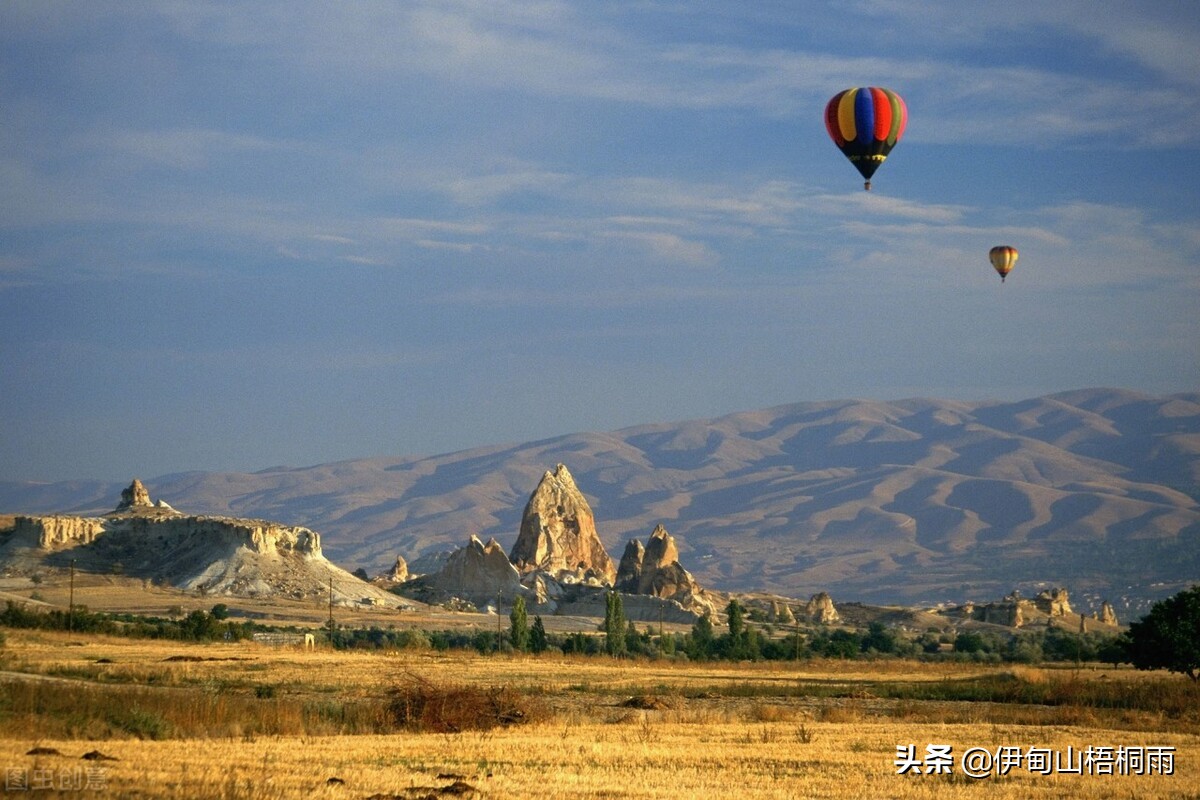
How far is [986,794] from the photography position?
23.2m

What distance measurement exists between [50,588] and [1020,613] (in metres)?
85.2

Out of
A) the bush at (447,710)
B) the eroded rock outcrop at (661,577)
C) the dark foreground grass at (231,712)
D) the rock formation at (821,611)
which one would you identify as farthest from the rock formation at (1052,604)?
the bush at (447,710)

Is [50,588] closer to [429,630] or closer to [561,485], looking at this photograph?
[429,630]

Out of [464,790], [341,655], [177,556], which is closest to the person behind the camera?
[464,790]

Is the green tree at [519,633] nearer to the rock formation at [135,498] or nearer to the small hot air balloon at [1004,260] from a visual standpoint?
the small hot air balloon at [1004,260]

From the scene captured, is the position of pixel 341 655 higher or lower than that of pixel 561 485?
lower

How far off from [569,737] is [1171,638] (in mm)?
30076

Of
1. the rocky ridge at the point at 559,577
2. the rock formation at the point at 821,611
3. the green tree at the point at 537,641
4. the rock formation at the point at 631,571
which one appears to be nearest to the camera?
the green tree at the point at 537,641

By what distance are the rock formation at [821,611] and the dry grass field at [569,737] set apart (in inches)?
3873

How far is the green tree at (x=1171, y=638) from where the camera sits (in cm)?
5144

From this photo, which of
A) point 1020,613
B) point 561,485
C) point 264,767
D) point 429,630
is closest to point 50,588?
point 429,630

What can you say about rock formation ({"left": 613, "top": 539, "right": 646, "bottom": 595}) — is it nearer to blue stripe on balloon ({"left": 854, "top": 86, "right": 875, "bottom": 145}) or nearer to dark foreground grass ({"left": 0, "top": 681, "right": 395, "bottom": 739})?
blue stripe on balloon ({"left": 854, "top": 86, "right": 875, "bottom": 145})

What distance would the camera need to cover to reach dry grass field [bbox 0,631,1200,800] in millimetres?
21797

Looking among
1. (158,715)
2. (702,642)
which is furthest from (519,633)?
(158,715)
